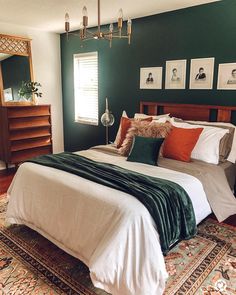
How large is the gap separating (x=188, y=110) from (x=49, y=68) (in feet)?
10.0

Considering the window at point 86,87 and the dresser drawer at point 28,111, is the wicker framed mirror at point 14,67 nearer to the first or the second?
the dresser drawer at point 28,111

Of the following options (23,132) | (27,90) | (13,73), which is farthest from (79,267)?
(13,73)

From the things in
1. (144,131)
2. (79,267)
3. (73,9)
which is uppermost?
(73,9)

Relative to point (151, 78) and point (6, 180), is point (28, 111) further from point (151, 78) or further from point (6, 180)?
point (151, 78)

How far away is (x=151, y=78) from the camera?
4047mm

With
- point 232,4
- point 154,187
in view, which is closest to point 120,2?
point 232,4

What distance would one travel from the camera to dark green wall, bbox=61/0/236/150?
10.7 feet

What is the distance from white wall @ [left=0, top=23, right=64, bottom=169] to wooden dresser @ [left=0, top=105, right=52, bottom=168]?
1.52 ft

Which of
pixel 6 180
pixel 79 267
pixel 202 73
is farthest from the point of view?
pixel 6 180

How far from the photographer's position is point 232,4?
3104mm

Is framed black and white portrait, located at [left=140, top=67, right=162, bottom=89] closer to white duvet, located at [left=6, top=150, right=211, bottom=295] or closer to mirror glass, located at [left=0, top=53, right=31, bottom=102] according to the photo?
white duvet, located at [left=6, top=150, right=211, bottom=295]

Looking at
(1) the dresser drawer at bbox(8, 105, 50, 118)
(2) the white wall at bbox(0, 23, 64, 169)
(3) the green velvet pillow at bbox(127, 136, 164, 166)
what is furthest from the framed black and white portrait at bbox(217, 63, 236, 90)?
(2) the white wall at bbox(0, 23, 64, 169)

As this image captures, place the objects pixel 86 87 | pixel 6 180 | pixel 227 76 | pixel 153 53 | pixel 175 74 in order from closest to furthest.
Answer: pixel 227 76 → pixel 175 74 → pixel 153 53 → pixel 6 180 → pixel 86 87

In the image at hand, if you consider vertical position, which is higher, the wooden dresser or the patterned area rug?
the wooden dresser
